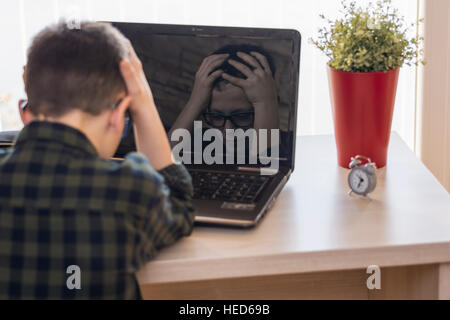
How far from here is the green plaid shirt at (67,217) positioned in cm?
87

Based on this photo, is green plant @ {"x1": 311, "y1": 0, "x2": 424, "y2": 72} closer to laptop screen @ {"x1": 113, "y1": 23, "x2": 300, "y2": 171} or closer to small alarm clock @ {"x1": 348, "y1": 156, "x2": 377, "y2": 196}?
laptop screen @ {"x1": 113, "y1": 23, "x2": 300, "y2": 171}

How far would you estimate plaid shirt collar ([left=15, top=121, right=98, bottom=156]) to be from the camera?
0.89 meters

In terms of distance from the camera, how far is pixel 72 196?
2.84 feet

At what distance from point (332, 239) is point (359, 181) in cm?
18

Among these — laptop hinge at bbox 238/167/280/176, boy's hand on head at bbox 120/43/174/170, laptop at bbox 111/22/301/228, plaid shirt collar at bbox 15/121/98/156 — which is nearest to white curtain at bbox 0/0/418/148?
laptop at bbox 111/22/301/228

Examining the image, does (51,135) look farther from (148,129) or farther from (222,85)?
(222,85)

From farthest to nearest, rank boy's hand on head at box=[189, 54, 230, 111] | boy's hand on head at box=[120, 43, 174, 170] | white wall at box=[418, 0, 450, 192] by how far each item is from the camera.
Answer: white wall at box=[418, 0, 450, 192] → boy's hand on head at box=[189, 54, 230, 111] → boy's hand on head at box=[120, 43, 174, 170]

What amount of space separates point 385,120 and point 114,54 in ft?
1.79

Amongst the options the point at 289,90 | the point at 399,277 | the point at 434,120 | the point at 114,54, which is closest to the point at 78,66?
the point at 114,54

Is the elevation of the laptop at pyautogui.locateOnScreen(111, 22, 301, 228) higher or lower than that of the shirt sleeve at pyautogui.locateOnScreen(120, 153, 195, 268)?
higher

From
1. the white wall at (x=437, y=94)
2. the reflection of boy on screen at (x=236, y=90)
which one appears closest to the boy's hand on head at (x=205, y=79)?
the reflection of boy on screen at (x=236, y=90)

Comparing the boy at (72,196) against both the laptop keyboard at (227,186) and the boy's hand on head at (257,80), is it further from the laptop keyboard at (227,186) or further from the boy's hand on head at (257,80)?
the boy's hand on head at (257,80)

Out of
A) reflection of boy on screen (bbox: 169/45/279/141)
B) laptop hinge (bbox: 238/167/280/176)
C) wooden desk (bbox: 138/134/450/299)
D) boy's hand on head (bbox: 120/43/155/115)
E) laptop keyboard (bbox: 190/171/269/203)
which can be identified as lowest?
wooden desk (bbox: 138/134/450/299)
